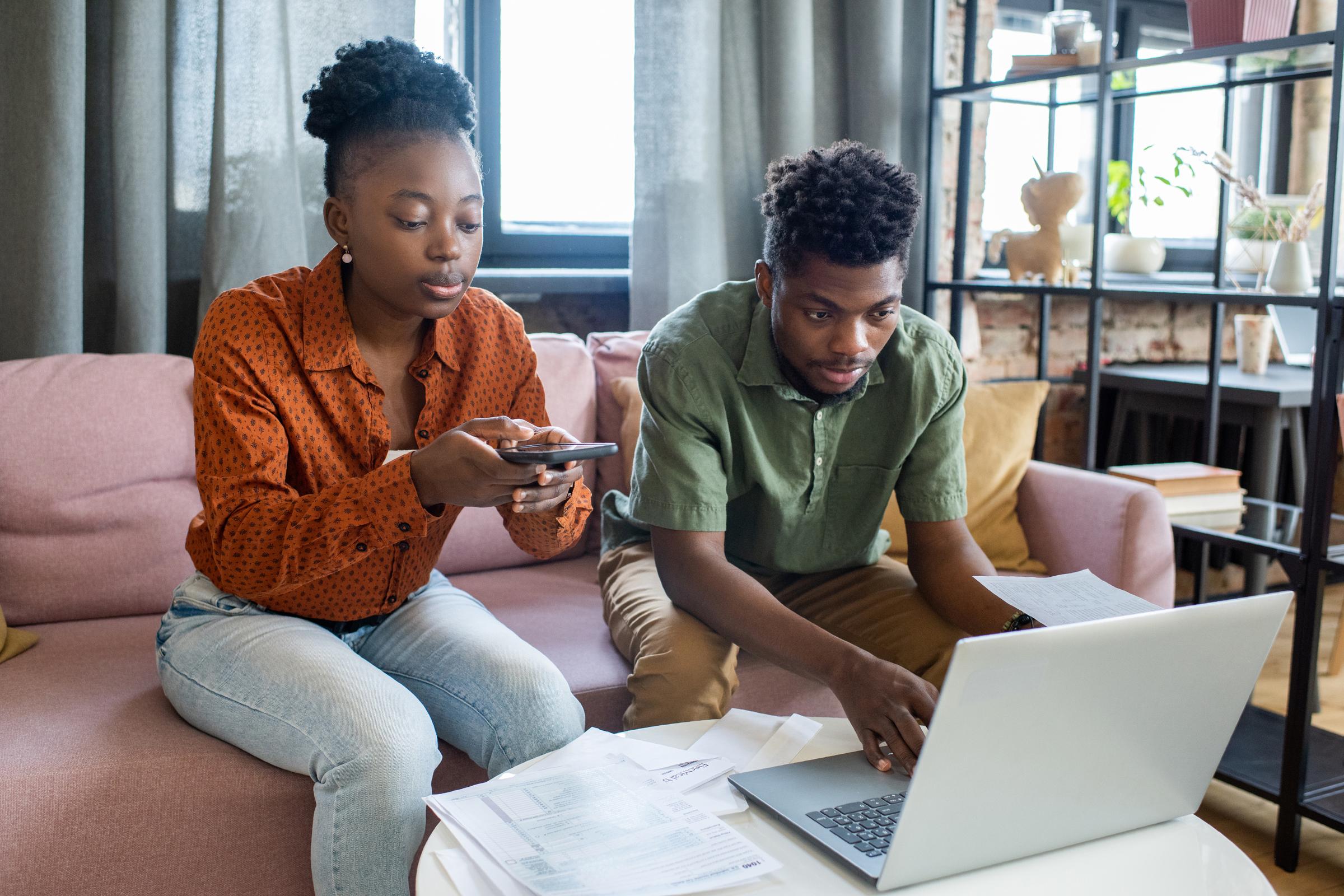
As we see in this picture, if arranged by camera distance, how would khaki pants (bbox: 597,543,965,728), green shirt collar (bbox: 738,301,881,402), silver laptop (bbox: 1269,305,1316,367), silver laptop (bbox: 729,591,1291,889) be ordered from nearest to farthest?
silver laptop (bbox: 729,591,1291,889) < khaki pants (bbox: 597,543,965,728) < green shirt collar (bbox: 738,301,881,402) < silver laptop (bbox: 1269,305,1316,367)

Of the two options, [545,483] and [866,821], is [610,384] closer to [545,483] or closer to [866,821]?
[545,483]

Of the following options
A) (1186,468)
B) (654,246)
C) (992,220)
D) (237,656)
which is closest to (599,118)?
(654,246)

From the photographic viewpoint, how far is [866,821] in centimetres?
95

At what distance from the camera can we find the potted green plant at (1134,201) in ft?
8.95

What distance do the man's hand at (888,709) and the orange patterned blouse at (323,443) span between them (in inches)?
17.6

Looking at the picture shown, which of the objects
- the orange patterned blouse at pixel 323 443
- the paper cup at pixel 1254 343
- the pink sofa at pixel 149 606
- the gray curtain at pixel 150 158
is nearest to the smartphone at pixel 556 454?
the orange patterned blouse at pixel 323 443

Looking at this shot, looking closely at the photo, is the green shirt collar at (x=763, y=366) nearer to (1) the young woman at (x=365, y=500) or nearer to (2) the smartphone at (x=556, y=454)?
(1) the young woman at (x=365, y=500)

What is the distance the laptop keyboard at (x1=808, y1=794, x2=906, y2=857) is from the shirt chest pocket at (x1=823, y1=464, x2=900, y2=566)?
2.00ft

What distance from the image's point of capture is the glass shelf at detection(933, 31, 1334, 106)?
2010 mm

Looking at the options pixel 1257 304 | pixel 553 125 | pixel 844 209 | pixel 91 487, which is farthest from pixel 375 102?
pixel 1257 304

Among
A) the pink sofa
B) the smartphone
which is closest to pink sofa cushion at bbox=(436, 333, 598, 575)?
the pink sofa

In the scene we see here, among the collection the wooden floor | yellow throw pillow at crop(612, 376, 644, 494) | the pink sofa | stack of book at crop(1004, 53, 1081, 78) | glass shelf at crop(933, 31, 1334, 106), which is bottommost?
the wooden floor

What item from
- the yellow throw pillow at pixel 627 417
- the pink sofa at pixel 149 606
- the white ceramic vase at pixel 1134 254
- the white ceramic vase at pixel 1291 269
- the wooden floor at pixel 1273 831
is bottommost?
the wooden floor at pixel 1273 831

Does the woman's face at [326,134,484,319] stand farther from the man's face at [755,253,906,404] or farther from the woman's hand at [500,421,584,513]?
the man's face at [755,253,906,404]
